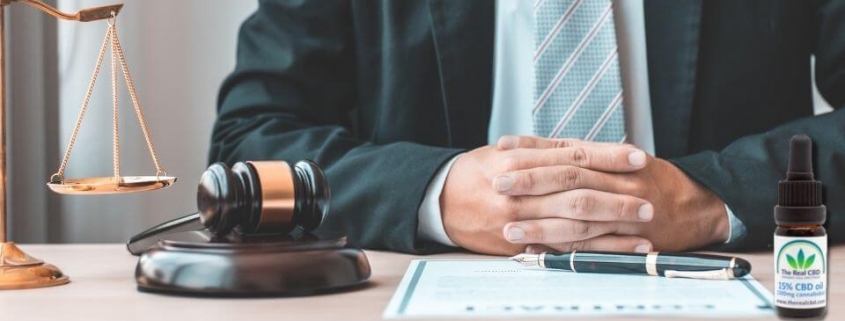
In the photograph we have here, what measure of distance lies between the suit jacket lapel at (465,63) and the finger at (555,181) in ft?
1.52

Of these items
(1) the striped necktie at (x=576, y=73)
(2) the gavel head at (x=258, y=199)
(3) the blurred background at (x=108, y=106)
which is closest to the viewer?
(2) the gavel head at (x=258, y=199)

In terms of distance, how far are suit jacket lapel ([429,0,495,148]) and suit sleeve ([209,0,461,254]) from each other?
0.19 m

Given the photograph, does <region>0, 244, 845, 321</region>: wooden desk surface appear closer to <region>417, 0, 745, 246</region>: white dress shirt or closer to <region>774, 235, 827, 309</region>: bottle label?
<region>774, 235, 827, 309</region>: bottle label

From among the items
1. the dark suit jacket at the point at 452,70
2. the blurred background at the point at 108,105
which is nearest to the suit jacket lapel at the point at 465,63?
the dark suit jacket at the point at 452,70

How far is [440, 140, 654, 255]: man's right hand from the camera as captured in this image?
1131mm

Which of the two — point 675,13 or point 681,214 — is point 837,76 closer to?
point 675,13

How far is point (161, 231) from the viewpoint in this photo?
3.58 ft

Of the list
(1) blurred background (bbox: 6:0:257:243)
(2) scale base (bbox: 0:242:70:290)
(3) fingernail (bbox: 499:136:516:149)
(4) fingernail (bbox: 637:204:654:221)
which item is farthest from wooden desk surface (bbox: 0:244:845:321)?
(1) blurred background (bbox: 6:0:257:243)

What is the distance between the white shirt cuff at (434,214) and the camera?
120 centimetres

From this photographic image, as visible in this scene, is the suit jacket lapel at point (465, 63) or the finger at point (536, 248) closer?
the finger at point (536, 248)

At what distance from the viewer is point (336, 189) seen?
1314 mm

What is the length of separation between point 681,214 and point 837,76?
0.61 meters

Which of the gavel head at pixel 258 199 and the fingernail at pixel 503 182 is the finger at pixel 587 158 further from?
the gavel head at pixel 258 199

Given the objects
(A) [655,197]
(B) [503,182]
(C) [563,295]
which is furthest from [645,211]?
(C) [563,295]
